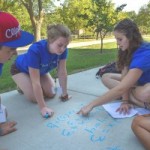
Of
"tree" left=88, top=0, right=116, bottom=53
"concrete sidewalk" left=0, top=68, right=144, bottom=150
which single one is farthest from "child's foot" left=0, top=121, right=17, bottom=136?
"tree" left=88, top=0, right=116, bottom=53

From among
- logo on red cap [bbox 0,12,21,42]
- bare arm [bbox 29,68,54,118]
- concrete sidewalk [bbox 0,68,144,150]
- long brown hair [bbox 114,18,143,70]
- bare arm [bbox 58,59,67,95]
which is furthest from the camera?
bare arm [bbox 58,59,67,95]

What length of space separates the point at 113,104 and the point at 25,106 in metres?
1.06

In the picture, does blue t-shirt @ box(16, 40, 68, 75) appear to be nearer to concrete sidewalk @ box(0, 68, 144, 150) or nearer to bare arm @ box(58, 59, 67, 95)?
bare arm @ box(58, 59, 67, 95)

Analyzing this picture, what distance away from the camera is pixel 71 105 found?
340 centimetres

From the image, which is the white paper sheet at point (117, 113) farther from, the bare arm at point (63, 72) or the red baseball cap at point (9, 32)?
the red baseball cap at point (9, 32)

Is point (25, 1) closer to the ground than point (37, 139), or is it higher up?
higher up

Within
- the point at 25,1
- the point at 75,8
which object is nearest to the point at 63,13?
the point at 75,8

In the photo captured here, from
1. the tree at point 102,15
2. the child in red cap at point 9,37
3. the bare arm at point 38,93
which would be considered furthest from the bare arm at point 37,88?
the tree at point 102,15

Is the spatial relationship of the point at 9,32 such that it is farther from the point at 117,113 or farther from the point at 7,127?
the point at 117,113

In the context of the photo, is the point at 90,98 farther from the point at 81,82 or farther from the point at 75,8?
the point at 75,8

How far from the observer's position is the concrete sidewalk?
2.44 m

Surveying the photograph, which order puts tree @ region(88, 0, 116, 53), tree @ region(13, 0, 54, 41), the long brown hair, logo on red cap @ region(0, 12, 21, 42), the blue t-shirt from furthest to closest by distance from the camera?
tree @ region(13, 0, 54, 41), tree @ region(88, 0, 116, 53), the blue t-shirt, the long brown hair, logo on red cap @ region(0, 12, 21, 42)

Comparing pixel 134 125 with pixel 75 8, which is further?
pixel 75 8

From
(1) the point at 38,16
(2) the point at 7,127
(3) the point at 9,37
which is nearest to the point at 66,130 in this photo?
(2) the point at 7,127
